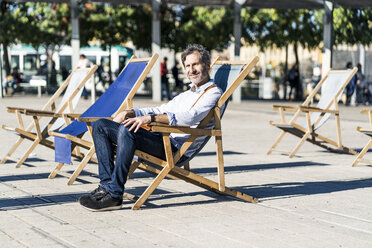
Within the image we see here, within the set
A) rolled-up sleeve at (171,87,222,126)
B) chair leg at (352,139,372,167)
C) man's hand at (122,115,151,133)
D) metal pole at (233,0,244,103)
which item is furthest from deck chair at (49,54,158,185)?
metal pole at (233,0,244,103)

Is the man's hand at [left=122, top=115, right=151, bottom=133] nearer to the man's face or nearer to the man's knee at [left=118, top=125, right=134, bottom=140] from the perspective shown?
the man's knee at [left=118, top=125, right=134, bottom=140]

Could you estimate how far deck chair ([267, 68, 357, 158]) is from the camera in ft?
33.0

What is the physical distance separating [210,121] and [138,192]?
1015 mm

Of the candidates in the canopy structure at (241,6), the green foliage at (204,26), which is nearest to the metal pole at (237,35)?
the canopy structure at (241,6)

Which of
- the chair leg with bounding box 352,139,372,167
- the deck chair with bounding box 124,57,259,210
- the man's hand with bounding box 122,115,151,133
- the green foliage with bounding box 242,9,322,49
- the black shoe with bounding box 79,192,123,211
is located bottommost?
the chair leg with bounding box 352,139,372,167

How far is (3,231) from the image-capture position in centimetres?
496

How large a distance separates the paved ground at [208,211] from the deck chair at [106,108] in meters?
0.29

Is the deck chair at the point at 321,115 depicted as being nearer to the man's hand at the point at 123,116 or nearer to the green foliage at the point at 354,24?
the man's hand at the point at 123,116

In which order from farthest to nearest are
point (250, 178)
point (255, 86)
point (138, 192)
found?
point (255, 86)
point (250, 178)
point (138, 192)

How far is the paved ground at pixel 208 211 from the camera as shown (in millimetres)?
4820

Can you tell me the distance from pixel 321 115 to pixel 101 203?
538 cm

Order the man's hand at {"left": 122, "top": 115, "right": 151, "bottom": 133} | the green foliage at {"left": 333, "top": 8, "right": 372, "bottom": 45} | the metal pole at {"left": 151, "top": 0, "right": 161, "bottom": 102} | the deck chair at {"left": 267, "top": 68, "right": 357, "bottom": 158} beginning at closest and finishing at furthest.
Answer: the man's hand at {"left": 122, "top": 115, "right": 151, "bottom": 133}, the deck chair at {"left": 267, "top": 68, "right": 357, "bottom": 158}, the metal pole at {"left": 151, "top": 0, "right": 161, "bottom": 102}, the green foliage at {"left": 333, "top": 8, "right": 372, "bottom": 45}


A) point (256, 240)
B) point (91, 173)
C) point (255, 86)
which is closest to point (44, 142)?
point (91, 173)

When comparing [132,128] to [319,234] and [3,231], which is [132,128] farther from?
[319,234]
